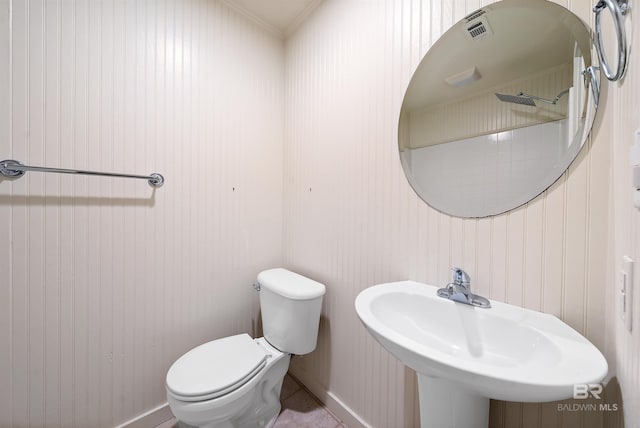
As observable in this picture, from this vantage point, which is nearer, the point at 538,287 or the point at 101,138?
the point at 538,287

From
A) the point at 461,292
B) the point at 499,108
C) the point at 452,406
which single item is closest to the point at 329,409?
the point at 452,406

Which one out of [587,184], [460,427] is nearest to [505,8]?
[587,184]

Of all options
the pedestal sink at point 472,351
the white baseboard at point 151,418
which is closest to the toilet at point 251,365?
the white baseboard at point 151,418

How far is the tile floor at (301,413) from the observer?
1217mm

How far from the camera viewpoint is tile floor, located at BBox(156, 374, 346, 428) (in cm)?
122

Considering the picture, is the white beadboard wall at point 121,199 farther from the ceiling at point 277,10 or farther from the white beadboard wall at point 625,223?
the white beadboard wall at point 625,223

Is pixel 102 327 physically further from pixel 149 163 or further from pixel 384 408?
pixel 384 408

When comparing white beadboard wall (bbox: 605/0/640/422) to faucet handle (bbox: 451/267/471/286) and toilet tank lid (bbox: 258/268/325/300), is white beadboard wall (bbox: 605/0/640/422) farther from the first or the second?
toilet tank lid (bbox: 258/268/325/300)

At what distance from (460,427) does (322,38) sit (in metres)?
1.77

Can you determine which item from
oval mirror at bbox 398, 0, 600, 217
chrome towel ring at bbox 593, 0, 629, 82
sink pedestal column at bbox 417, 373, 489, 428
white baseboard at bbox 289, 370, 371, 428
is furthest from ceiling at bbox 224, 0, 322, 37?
white baseboard at bbox 289, 370, 371, 428

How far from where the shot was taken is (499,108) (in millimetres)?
803

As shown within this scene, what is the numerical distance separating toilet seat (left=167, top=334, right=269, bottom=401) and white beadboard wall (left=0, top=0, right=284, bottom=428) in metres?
0.26

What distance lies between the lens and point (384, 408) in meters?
1.06

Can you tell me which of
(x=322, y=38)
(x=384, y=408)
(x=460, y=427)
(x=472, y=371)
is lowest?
(x=384, y=408)
